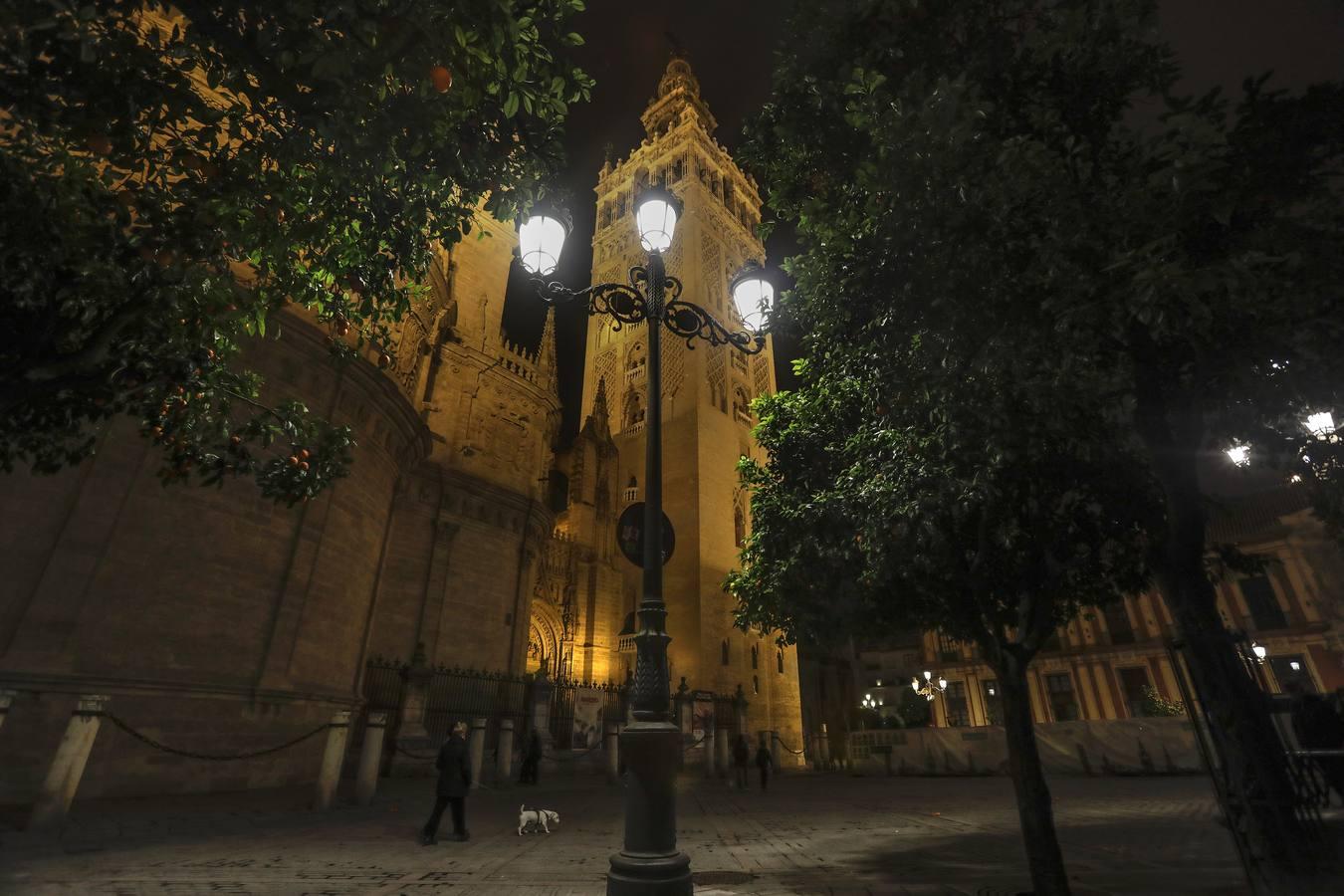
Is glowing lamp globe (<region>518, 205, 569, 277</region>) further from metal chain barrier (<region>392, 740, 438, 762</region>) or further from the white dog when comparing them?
metal chain barrier (<region>392, 740, 438, 762</region>)

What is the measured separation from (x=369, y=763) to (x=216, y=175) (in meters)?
10.1

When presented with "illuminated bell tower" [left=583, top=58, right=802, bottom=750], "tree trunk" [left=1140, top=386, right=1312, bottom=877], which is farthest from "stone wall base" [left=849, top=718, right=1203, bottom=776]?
"tree trunk" [left=1140, top=386, right=1312, bottom=877]

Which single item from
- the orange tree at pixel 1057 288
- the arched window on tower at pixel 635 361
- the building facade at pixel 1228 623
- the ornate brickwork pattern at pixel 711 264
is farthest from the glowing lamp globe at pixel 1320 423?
the arched window on tower at pixel 635 361

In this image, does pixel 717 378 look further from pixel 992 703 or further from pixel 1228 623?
pixel 992 703

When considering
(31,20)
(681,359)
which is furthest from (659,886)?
(681,359)

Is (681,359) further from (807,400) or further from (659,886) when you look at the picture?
(659,886)

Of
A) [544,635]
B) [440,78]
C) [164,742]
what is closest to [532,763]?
[164,742]

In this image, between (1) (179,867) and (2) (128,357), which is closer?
(2) (128,357)

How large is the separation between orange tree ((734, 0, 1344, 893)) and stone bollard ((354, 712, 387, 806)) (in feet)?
29.6

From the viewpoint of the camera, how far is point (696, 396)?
115 ft

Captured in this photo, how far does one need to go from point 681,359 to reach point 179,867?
32.6m

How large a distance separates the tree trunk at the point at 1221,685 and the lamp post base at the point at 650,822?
4.04 meters

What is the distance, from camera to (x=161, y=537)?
425 inches

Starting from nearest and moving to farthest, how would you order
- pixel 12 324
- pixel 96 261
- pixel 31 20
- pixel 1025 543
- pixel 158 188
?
1. pixel 31 20
2. pixel 96 261
3. pixel 12 324
4. pixel 158 188
5. pixel 1025 543
